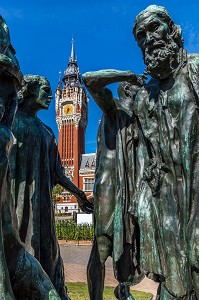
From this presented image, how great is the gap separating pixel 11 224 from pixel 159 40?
154cm

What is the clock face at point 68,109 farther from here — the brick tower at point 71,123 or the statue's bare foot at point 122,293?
the statue's bare foot at point 122,293

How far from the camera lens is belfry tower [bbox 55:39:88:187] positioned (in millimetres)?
73250

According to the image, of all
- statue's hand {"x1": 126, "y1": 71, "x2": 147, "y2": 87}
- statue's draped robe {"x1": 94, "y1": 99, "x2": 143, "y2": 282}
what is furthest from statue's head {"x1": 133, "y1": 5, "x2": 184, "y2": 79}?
statue's draped robe {"x1": 94, "y1": 99, "x2": 143, "y2": 282}

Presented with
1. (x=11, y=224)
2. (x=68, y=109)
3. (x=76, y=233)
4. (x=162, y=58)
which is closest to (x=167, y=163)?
(x=162, y=58)

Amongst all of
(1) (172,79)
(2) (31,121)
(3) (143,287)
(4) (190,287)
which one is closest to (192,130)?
(1) (172,79)

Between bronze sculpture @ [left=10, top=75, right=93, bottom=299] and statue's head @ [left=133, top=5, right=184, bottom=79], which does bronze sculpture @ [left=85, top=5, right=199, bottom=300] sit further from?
bronze sculpture @ [left=10, top=75, right=93, bottom=299]

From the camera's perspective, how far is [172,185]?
250 centimetres

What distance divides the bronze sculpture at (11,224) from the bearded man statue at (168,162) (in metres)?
0.84

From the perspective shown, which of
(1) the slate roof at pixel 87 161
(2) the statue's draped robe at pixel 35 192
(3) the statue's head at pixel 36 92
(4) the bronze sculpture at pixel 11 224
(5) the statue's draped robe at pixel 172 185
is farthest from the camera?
(1) the slate roof at pixel 87 161

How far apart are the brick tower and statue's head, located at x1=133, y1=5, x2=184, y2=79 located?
68.1 meters

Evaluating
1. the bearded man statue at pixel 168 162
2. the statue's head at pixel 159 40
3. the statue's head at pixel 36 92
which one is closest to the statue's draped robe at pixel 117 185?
the bearded man statue at pixel 168 162

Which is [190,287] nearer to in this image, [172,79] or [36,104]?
[172,79]

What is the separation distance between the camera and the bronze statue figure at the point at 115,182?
2.70 metres

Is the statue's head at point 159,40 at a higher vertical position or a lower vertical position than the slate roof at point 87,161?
lower
